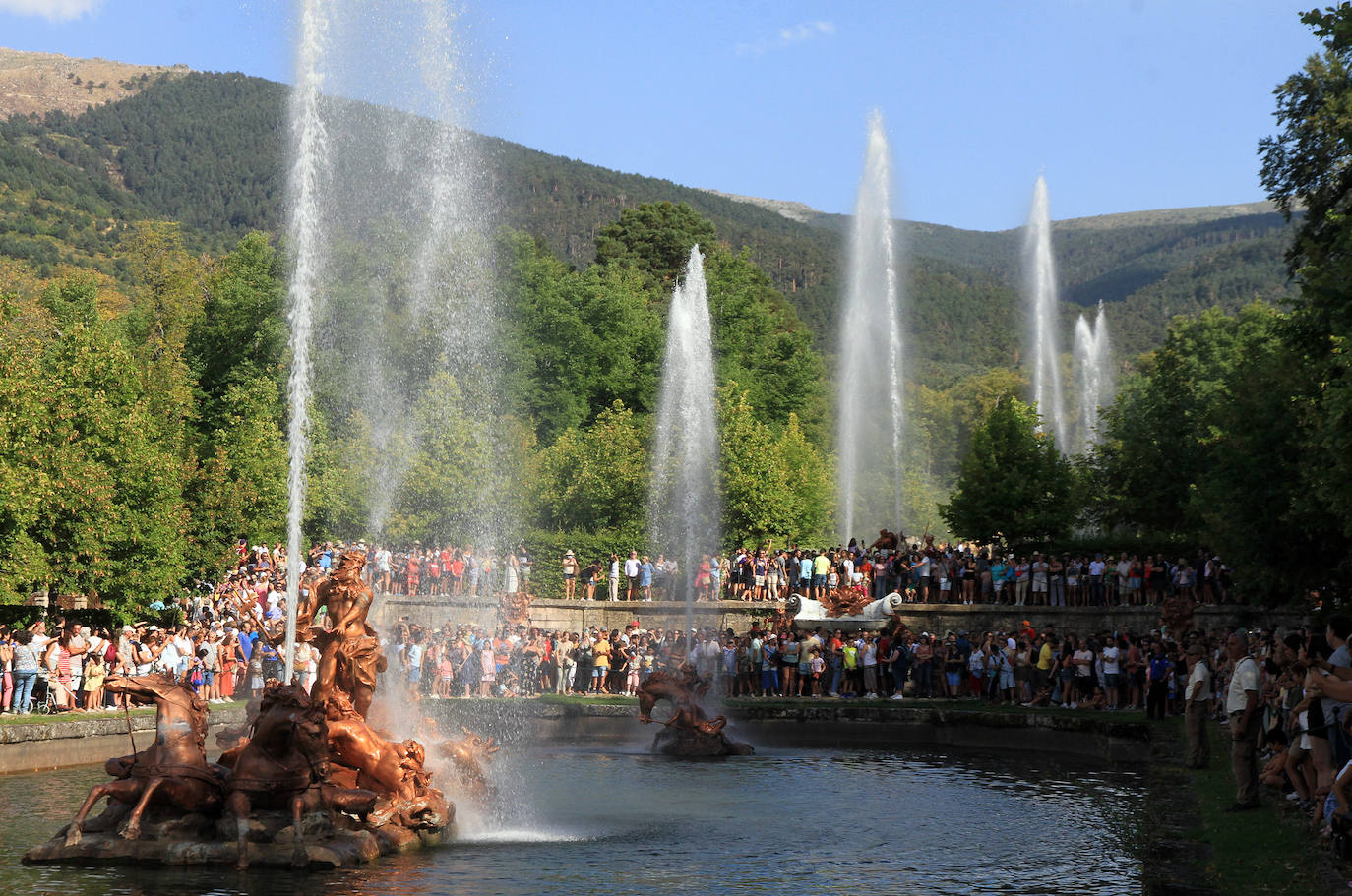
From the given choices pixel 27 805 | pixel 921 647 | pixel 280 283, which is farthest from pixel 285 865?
pixel 280 283

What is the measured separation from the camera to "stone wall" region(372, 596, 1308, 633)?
35.5 meters

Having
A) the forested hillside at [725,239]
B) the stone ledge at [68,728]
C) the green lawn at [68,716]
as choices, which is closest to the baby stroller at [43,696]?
the green lawn at [68,716]

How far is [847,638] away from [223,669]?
15.3m

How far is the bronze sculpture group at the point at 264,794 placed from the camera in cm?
1395

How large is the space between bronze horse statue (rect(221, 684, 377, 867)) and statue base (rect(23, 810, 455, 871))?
0.52ft

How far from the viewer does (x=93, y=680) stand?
25734 millimetres

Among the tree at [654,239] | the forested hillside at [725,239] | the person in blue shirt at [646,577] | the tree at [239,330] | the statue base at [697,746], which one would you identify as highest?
the forested hillside at [725,239]

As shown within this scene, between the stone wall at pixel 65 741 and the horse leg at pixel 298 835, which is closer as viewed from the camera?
the horse leg at pixel 298 835

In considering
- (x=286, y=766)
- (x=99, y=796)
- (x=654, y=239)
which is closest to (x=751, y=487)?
(x=654, y=239)

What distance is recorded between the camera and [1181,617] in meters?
30.3

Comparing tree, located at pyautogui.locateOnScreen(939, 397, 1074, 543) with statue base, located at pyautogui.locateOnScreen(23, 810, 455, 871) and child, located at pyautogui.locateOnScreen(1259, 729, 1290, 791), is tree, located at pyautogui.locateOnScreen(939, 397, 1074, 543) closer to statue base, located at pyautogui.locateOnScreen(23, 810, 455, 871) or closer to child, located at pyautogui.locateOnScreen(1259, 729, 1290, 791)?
child, located at pyautogui.locateOnScreen(1259, 729, 1290, 791)

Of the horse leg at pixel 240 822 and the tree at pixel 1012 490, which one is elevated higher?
the tree at pixel 1012 490

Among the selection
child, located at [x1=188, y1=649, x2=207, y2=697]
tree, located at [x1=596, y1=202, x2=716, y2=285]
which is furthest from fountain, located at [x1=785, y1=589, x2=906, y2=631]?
tree, located at [x1=596, y1=202, x2=716, y2=285]

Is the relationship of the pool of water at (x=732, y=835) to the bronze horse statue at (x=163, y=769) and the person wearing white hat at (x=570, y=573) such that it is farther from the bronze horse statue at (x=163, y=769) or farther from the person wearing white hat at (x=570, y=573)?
the person wearing white hat at (x=570, y=573)
